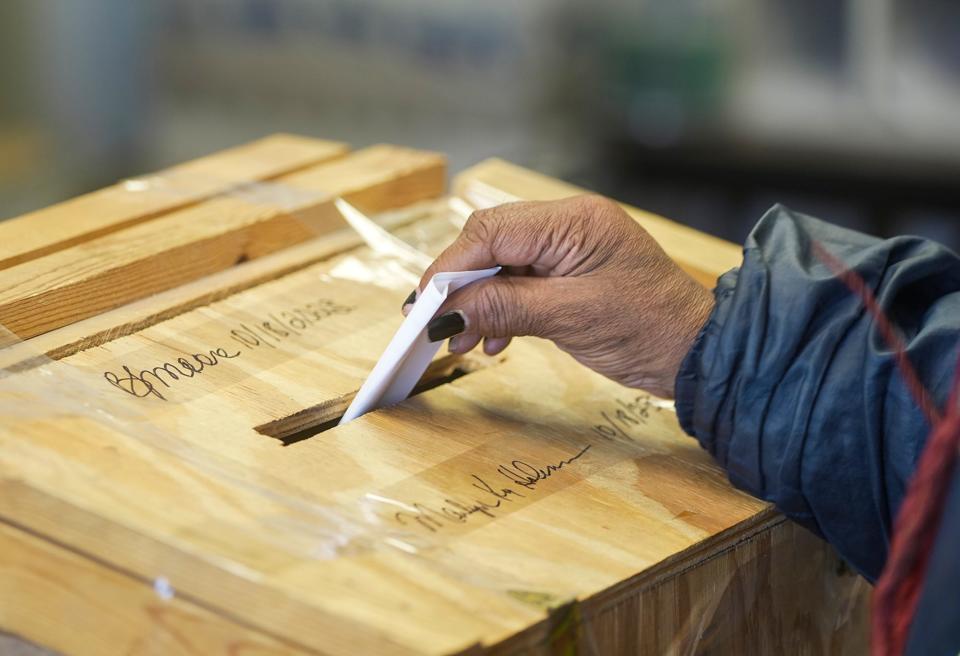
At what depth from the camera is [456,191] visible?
1528mm

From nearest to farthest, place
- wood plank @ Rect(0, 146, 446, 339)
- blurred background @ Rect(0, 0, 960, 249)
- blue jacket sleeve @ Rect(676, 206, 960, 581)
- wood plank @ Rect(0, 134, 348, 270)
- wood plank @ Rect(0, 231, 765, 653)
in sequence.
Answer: wood plank @ Rect(0, 231, 765, 653) → blue jacket sleeve @ Rect(676, 206, 960, 581) → wood plank @ Rect(0, 146, 446, 339) → wood plank @ Rect(0, 134, 348, 270) → blurred background @ Rect(0, 0, 960, 249)

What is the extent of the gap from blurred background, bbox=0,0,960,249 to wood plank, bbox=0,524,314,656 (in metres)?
1.96

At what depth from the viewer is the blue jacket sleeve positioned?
100 centimetres

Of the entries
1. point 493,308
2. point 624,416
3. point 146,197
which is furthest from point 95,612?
point 146,197

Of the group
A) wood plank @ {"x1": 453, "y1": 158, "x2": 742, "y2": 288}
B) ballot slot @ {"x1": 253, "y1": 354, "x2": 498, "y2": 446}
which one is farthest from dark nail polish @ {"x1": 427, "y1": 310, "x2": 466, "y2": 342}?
wood plank @ {"x1": 453, "y1": 158, "x2": 742, "y2": 288}

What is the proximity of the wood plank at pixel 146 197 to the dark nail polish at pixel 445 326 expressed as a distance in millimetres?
432

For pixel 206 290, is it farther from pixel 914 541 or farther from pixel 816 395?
pixel 914 541

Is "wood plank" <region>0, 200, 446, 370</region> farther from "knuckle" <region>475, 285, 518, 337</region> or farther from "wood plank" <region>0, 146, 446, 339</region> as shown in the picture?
"knuckle" <region>475, 285, 518, 337</region>

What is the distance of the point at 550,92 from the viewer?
12.8 ft

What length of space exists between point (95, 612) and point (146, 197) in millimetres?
652

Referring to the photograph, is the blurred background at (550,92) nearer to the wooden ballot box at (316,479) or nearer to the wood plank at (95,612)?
the wooden ballot box at (316,479)

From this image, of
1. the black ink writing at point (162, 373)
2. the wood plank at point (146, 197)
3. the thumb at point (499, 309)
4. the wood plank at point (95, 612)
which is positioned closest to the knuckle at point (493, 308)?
the thumb at point (499, 309)

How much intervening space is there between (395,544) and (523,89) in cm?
321

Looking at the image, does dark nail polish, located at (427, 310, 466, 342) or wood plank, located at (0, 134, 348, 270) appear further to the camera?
wood plank, located at (0, 134, 348, 270)
